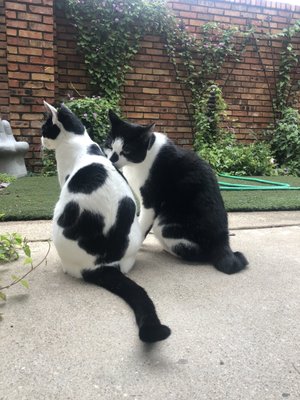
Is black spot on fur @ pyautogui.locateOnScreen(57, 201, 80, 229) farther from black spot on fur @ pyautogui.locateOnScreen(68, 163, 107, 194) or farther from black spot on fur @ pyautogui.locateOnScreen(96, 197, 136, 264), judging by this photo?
black spot on fur @ pyautogui.locateOnScreen(96, 197, 136, 264)

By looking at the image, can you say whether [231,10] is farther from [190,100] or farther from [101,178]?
[101,178]

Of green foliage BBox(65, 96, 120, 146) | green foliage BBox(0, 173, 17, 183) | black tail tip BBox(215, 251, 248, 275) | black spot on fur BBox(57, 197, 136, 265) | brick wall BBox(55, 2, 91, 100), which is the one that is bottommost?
green foliage BBox(0, 173, 17, 183)

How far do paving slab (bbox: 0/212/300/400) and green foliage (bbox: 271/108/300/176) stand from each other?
4.61 m

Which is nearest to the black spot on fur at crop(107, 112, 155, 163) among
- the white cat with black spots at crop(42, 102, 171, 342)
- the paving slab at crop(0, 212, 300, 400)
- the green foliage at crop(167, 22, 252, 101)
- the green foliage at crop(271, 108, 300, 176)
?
the white cat with black spots at crop(42, 102, 171, 342)

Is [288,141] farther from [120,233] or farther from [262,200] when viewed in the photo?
[120,233]

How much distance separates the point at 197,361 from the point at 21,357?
22.2 inches

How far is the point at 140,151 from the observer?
6.72 feet

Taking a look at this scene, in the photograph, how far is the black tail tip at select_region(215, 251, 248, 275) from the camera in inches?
74.0

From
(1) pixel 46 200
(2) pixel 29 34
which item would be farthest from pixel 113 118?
(2) pixel 29 34

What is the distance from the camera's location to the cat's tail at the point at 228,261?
1887mm

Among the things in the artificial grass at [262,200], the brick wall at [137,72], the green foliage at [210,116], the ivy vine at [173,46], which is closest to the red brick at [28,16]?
the brick wall at [137,72]

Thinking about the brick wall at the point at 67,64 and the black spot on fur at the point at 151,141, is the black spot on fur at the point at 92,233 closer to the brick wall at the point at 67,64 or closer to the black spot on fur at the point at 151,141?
the black spot on fur at the point at 151,141

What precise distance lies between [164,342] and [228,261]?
79cm

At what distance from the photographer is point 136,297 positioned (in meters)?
1.43
